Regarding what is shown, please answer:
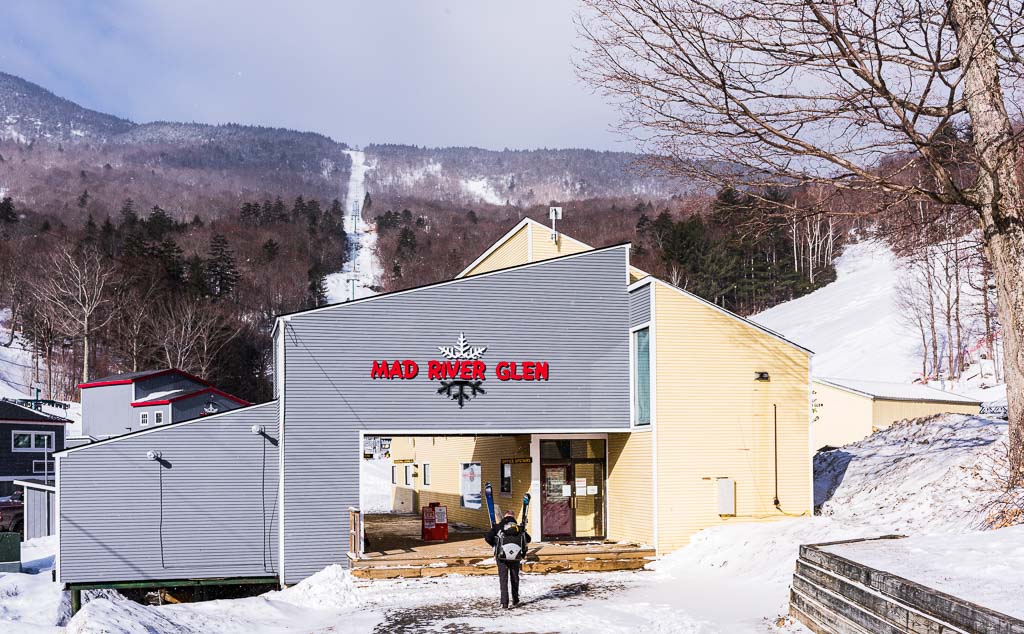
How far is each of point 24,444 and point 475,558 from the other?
3151 cm

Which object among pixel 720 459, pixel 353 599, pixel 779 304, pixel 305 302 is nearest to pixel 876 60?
pixel 720 459

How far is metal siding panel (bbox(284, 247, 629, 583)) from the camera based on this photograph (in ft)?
70.9

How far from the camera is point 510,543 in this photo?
52.1ft

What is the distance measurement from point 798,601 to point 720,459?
10.4 m

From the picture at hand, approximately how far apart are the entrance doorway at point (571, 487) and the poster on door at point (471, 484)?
606 centimetres

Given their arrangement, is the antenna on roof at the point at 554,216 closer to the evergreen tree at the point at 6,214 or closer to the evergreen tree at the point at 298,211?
the evergreen tree at the point at 6,214

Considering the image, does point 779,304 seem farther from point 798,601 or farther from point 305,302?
point 798,601

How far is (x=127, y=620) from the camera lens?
1298 centimetres

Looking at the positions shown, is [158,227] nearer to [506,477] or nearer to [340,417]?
[506,477]

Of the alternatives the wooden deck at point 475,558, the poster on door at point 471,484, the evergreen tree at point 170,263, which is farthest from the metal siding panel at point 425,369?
the evergreen tree at point 170,263

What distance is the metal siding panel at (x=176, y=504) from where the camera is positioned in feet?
68.6

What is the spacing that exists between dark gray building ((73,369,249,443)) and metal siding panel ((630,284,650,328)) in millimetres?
25716

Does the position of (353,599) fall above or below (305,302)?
below

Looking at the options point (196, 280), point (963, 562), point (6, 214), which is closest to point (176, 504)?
point (963, 562)
